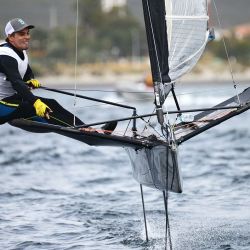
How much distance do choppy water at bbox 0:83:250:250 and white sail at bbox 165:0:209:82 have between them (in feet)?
6.47

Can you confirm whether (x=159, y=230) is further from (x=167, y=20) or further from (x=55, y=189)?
(x=55, y=189)

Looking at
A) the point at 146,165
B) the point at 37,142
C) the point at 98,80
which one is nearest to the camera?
the point at 146,165

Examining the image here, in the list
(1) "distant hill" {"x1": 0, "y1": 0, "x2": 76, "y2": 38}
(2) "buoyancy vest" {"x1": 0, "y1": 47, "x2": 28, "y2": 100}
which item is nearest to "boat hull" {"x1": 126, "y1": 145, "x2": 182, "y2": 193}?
(2) "buoyancy vest" {"x1": 0, "y1": 47, "x2": 28, "y2": 100}

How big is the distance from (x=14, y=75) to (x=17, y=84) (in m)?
0.12

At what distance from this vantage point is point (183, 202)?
12.5 metres

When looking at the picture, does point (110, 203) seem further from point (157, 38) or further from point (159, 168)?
point (159, 168)

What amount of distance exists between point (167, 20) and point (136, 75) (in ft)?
371

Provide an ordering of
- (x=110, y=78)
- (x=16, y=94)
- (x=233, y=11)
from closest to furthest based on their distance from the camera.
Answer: (x=16, y=94) < (x=110, y=78) < (x=233, y=11)

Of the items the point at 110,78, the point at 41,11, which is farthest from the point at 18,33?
the point at 41,11

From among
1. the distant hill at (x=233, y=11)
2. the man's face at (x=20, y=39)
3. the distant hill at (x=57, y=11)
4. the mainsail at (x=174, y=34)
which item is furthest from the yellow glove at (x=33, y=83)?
the distant hill at (x=233, y=11)

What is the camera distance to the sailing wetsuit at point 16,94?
28.8 ft

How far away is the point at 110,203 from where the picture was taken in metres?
12.8

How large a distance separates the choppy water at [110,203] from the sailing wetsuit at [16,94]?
4.86 feet

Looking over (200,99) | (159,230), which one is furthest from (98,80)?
(159,230)
